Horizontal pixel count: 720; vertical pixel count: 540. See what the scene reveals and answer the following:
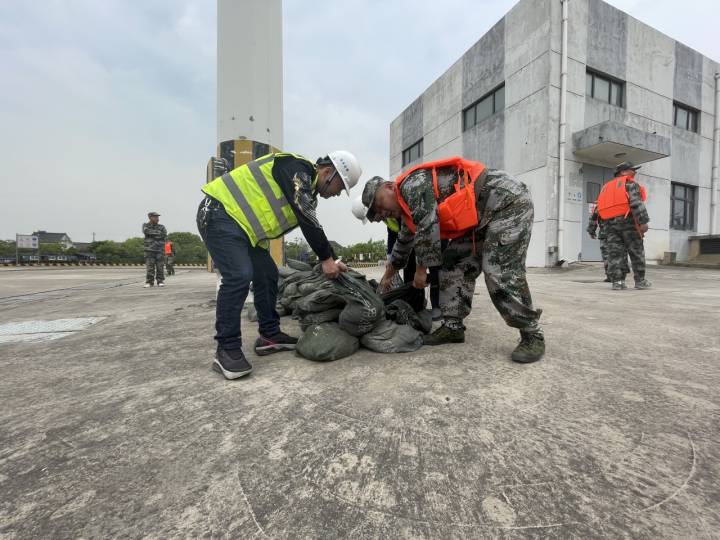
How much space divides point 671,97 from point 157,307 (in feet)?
57.0

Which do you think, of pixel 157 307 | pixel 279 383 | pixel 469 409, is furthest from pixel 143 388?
pixel 157 307

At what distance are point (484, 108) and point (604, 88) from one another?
375 centimetres

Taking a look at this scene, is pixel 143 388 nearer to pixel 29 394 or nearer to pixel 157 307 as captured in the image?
pixel 29 394

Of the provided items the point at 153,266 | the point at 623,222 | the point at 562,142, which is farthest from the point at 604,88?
the point at 153,266

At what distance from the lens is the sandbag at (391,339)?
6.66 ft

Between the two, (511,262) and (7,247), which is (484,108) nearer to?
(511,262)

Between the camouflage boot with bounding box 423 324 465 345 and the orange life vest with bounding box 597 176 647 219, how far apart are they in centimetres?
446

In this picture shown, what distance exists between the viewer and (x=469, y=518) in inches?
30.2

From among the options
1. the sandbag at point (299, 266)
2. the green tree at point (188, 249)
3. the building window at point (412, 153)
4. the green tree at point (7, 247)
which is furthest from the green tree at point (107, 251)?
the sandbag at point (299, 266)

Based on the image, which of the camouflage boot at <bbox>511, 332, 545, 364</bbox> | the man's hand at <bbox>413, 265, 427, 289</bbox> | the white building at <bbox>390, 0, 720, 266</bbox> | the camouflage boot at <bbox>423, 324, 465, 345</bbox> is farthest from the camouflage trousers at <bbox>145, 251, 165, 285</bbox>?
the white building at <bbox>390, 0, 720, 266</bbox>

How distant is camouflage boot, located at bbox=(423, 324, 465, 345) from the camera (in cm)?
219

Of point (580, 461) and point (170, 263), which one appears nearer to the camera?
point (580, 461)

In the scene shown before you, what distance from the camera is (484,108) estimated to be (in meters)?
12.2

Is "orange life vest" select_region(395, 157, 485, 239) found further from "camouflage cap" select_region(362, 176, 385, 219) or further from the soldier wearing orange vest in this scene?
the soldier wearing orange vest
